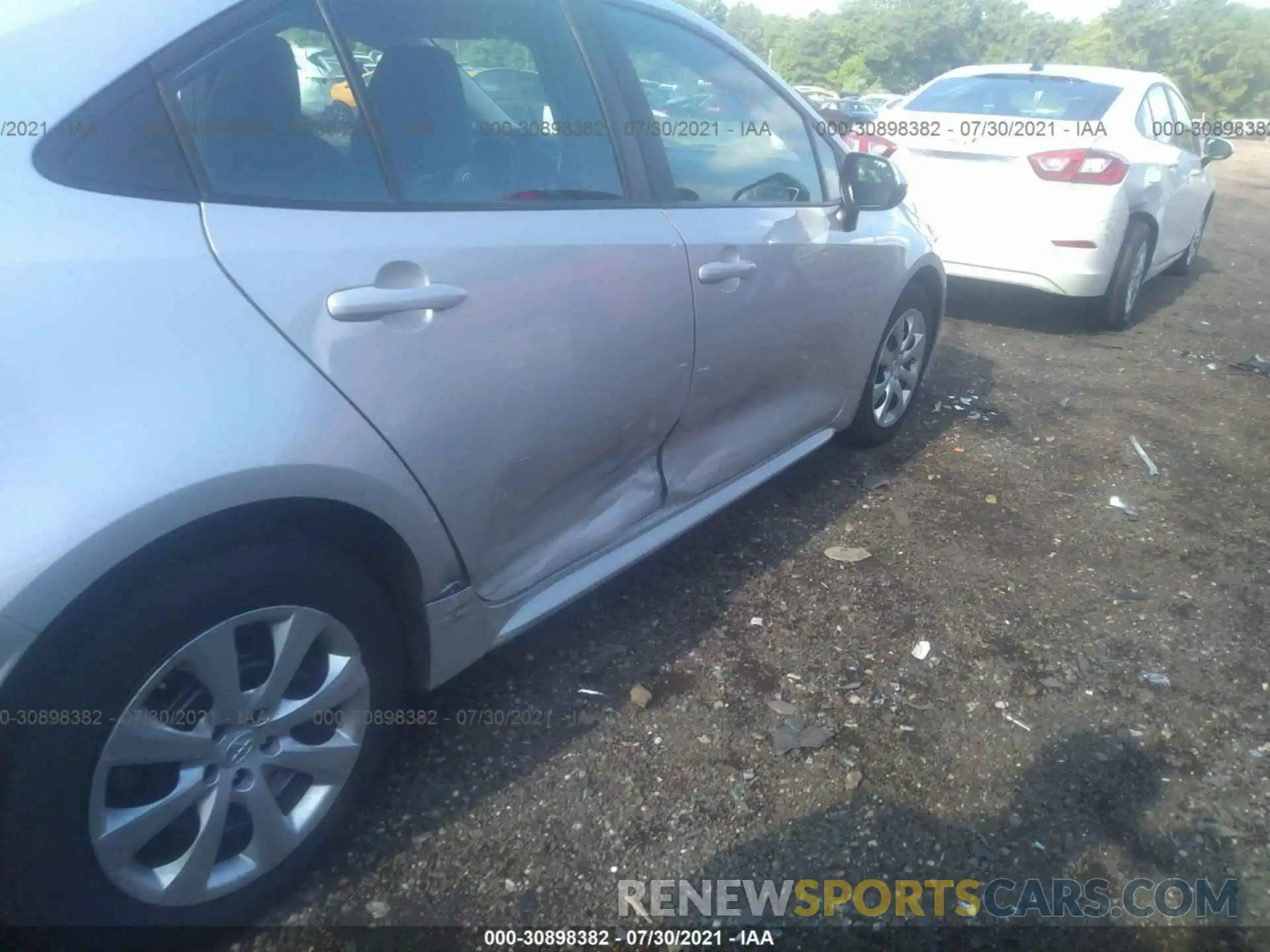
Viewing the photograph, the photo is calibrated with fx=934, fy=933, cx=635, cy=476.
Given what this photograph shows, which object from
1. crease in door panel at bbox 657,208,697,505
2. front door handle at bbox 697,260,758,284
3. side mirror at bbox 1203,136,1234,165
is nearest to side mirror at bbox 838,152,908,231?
front door handle at bbox 697,260,758,284

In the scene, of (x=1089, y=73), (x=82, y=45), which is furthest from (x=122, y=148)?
(x=1089, y=73)

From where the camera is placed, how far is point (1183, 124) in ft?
23.3

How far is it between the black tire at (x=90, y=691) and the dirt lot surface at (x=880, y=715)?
1.47 feet

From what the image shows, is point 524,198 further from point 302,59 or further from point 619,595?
point 619,595

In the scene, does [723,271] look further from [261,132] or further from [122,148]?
[122,148]

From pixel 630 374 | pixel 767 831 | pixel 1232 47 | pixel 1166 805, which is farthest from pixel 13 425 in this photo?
pixel 1232 47

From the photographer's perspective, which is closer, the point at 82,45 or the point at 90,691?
the point at 90,691

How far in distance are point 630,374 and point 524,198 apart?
0.51 m

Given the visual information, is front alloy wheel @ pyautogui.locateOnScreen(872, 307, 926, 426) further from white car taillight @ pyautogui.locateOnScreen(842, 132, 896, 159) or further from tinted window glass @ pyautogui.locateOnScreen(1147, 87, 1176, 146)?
tinted window glass @ pyautogui.locateOnScreen(1147, 87, 1176, 146)

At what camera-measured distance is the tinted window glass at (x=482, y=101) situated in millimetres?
2039

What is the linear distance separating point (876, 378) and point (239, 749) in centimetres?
302

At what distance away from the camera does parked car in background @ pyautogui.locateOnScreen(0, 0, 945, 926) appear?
4.78 feet

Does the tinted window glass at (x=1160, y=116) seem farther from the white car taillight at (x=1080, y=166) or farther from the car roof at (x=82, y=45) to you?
the car roof at (x=82, y=45)

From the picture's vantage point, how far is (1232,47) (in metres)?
42.6
